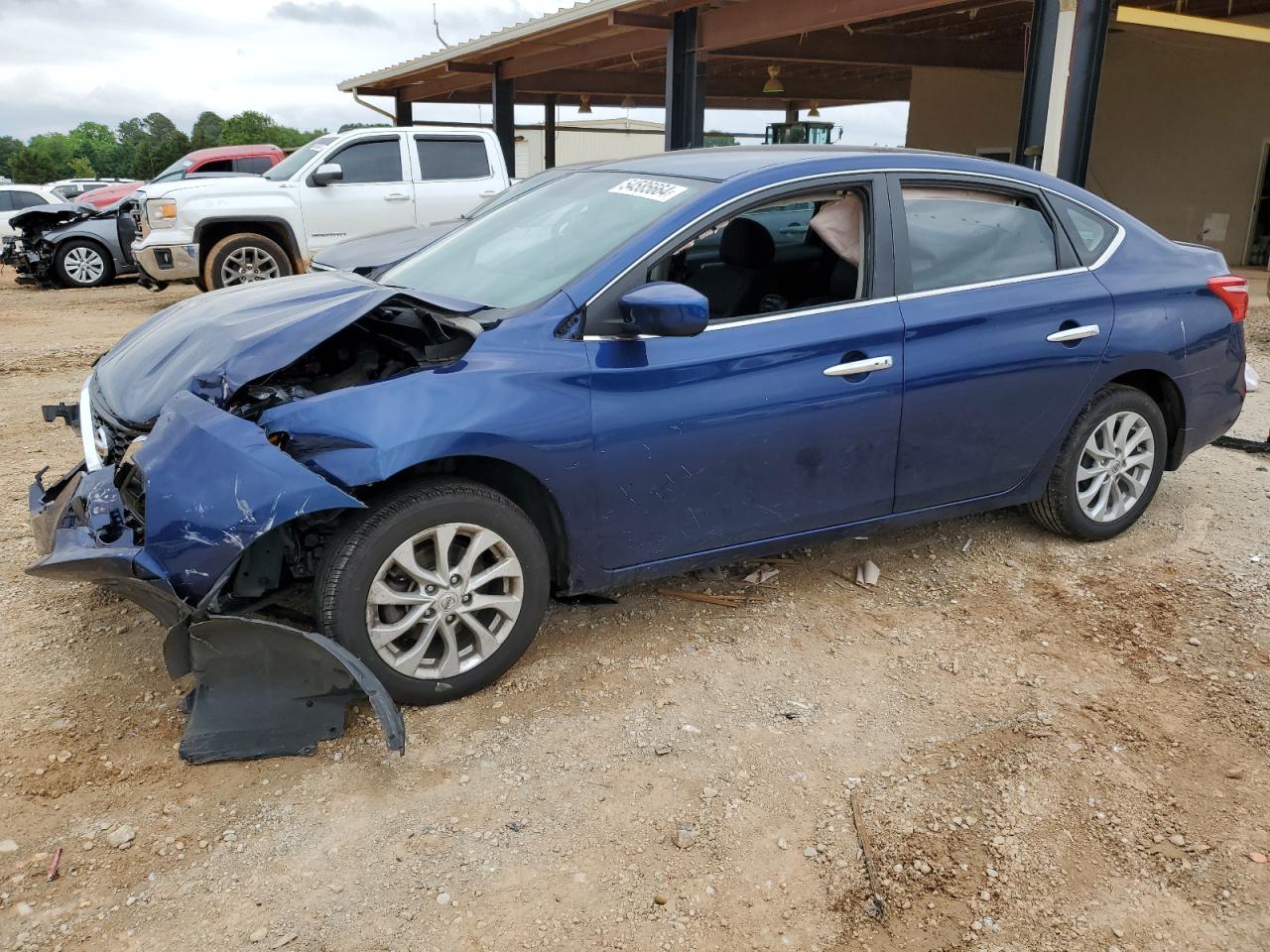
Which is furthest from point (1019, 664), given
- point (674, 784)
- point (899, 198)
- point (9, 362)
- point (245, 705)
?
point (9, 362)

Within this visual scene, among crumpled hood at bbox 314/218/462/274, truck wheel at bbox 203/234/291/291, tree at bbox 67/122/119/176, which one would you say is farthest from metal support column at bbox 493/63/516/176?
tree at bbox 67/122/119/176

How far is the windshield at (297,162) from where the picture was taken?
1120 centimetres

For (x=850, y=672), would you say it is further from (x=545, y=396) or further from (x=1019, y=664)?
(x=545, y=396)

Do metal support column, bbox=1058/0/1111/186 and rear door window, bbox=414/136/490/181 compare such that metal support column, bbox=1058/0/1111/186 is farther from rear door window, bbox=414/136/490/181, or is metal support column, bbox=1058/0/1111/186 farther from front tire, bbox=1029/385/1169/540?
rear door window, bbox=414/136/490/181

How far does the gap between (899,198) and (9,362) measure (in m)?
8.23

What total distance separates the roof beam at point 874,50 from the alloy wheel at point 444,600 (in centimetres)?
1305

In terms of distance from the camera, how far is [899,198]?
13.0 ft

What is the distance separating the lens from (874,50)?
15086 mm

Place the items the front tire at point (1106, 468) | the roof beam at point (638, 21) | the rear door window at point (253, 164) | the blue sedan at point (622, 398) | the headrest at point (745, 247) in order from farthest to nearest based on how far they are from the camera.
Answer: the rear door window at point (253, 164)
the roof beam at point (638, 21)
the front tire at point (1106, 468)
the headrest at point (745, 247)
the blue sedan at point (622, 398)

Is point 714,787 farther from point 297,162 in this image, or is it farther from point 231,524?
point 297,162

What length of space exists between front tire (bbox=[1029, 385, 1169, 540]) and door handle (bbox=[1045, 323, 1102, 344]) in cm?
34

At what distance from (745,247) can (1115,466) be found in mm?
2007

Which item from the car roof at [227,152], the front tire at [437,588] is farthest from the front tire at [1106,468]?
the car roof at [227,152]

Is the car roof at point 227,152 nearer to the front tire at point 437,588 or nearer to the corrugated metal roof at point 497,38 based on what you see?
the corrugated metal roof at point 497,38
